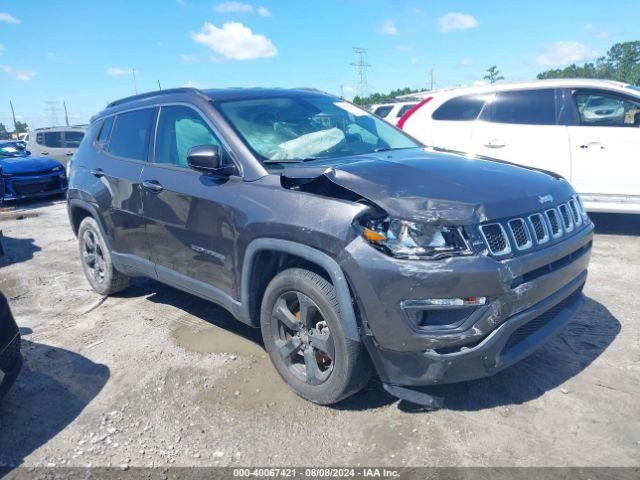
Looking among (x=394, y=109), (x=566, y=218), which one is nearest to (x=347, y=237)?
(x=566, y=218)

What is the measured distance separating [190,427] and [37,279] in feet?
13.5

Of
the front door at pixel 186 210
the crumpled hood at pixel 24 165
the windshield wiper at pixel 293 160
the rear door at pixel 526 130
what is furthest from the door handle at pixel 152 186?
the crumpled hood at pixel 24 165

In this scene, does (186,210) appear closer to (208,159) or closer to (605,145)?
(208,159)

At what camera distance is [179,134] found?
12.9ft

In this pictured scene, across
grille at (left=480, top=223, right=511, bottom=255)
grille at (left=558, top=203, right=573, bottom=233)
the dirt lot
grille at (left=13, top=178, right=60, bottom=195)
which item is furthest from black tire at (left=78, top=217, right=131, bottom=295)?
grille at (left=13, top=178, right=60, bottom=195)

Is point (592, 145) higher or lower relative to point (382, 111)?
lower

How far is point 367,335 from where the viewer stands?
102 inches

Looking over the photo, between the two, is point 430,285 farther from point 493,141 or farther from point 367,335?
point 493,141

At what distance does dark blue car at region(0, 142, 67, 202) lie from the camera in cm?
1109

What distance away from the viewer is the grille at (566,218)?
2969 mm

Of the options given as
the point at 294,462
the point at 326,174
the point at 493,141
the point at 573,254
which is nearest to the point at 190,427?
the point at 294,462

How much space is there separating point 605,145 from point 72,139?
13632mm

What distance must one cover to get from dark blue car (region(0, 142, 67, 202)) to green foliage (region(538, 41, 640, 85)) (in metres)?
53.3

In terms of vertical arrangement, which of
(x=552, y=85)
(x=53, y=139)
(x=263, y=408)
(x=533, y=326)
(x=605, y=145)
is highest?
(x=552, y=85)
